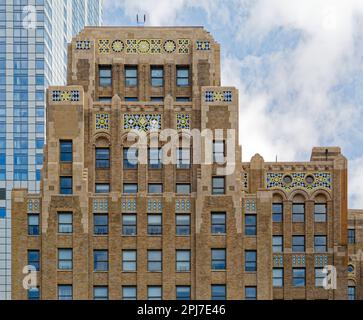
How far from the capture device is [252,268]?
223ft

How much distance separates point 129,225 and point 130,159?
5.67 m

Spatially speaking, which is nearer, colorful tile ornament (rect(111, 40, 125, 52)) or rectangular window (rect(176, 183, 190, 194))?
rectangular window (rect(176, 183, 190, 194))

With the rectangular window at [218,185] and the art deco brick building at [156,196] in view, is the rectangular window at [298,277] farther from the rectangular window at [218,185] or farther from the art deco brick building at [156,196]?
the rectangular window at [218,185]

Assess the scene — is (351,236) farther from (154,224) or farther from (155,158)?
(154,224)

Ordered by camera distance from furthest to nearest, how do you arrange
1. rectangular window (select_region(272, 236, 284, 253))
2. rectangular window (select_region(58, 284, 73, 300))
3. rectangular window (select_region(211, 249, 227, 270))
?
1. rectangular window (select_region(272, 236, 284, 253))
2. rectangular window (select_region(211, 249, 227, 270))
3. rectangular window (select_region(58, 284, 73, 300))

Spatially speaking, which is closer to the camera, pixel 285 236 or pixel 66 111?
pixel 66 111

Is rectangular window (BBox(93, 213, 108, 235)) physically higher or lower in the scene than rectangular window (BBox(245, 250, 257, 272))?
higher

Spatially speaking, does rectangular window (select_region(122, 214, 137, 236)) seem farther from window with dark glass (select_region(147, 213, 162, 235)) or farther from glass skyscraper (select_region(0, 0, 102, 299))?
glass skyscraper (select_region(0, 0, 102, 299))

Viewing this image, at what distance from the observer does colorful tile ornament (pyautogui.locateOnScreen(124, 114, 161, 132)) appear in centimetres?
7050

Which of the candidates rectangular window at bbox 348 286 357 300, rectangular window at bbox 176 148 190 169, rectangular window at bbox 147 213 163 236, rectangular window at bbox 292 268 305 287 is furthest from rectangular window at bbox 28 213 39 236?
rectangular window at bbox 348 286 357 300

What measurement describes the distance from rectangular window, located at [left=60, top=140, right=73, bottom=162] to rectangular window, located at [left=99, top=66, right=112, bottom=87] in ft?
27.1
